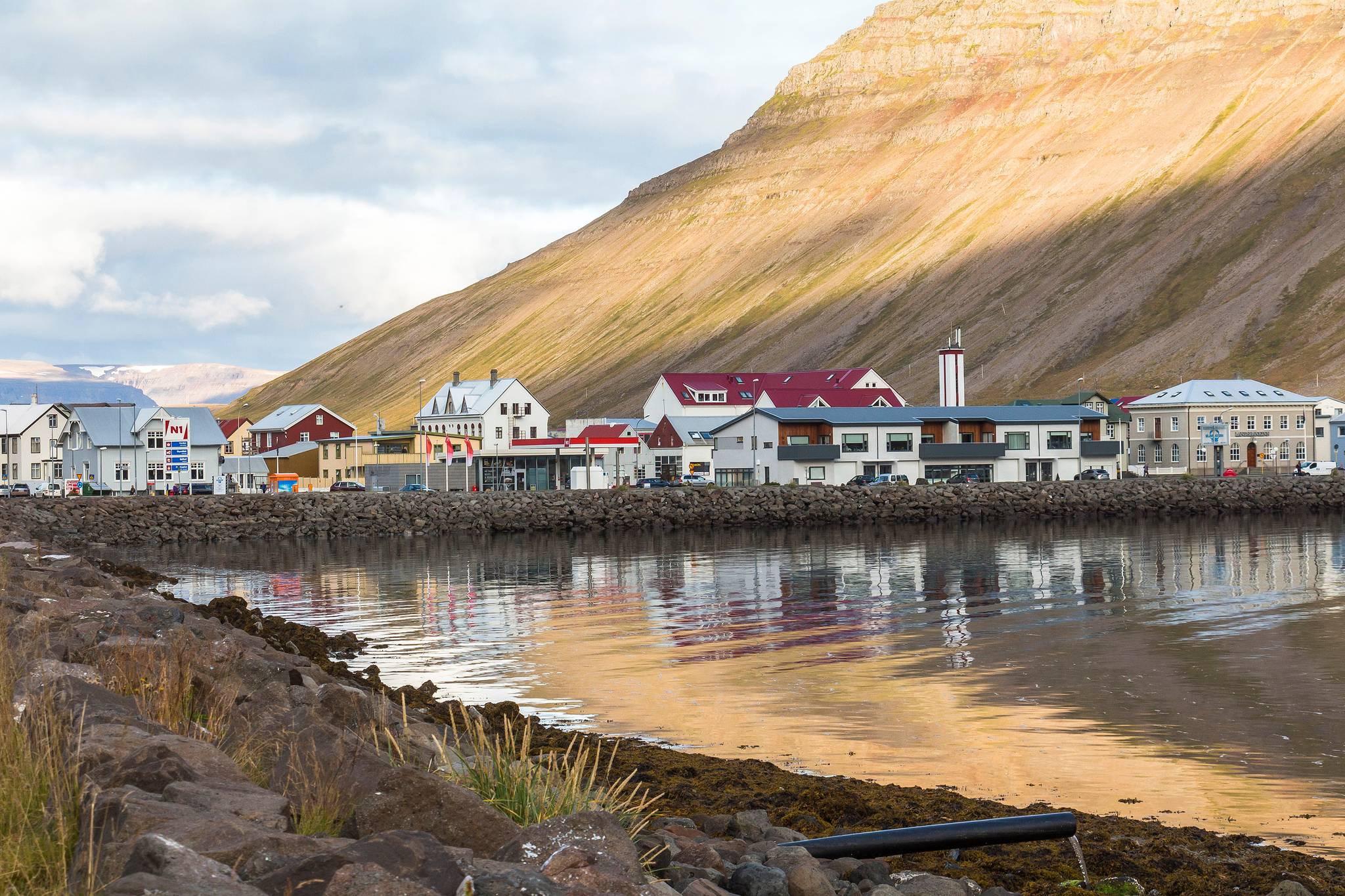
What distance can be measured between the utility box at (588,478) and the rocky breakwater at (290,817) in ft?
310

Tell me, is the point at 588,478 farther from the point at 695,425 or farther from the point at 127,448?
the point at 127,448

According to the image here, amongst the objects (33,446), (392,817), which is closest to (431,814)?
(392,817)

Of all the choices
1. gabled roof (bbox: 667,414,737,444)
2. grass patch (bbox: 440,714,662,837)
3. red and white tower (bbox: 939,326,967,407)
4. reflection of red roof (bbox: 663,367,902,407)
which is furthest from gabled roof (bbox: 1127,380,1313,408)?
grass patch (bbox: 440,714,662,837)

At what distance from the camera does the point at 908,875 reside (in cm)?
1127

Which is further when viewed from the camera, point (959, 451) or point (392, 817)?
point (959, 451)

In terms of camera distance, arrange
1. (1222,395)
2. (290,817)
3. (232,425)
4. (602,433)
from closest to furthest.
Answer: (290,817), (602,433), (1222,395), (232,425)

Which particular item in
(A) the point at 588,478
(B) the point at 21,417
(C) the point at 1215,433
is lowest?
(A) the point at 588,478

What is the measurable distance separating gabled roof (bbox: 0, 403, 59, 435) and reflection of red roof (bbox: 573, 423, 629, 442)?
4497 centimetres

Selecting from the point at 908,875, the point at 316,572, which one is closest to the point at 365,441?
the point at 316,572

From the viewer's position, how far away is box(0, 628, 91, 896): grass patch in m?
7.09

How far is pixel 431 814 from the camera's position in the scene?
8.83m

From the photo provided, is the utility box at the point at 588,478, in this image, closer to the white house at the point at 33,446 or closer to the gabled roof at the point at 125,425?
the gabled roof at the point at 125,425

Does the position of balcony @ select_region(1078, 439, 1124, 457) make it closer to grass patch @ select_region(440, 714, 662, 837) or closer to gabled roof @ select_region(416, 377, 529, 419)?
gabled roof @ select_region(416, 377, 529, 419)

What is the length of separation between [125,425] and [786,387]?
203ft
